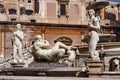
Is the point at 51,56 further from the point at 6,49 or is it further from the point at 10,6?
the point at 10,6

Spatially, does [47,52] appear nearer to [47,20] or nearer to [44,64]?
[44,64]

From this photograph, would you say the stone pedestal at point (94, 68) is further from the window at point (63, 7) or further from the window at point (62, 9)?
the window at point (62, 9)

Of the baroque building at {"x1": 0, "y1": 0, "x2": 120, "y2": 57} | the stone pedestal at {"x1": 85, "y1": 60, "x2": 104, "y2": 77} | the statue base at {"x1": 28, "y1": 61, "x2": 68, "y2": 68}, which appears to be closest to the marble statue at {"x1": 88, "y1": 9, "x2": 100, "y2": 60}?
the stone pedestal at {"x1": 85, "y1": 60, "x2": 104, "y2": 77}

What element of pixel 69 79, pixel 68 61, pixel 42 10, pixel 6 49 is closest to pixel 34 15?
pixel 42 10

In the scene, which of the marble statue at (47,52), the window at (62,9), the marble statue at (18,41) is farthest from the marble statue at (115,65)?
the window at (62,9)

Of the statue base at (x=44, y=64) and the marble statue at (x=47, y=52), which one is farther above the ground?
the marble statue at (x=47, y=52)

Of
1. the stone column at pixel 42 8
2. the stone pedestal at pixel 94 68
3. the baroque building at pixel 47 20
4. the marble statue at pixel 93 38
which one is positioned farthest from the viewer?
the stone column at pixel 42 8

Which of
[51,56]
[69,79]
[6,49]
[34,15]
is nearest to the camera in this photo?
[69,79]

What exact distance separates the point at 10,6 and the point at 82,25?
11.0 m

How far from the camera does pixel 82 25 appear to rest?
4562 cm

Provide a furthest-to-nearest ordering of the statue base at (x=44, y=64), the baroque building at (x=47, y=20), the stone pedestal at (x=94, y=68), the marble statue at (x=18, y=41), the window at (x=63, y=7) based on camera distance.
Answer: the window at (x=63, y=7) → the baroque building at (x=47, y=20) → the marble statue at (x=18, y=41) → the statue base at (x=44, y=64) → the stone pedestal at (x=94, y=68)

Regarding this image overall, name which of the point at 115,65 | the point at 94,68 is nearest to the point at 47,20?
the point at 115,65

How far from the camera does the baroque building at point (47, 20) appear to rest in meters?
43.4

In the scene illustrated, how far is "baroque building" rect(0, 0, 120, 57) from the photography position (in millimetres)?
43438
